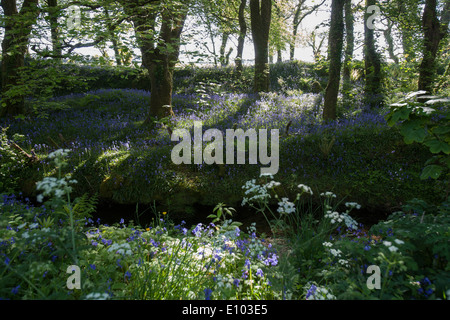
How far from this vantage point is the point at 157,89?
8.84 metres

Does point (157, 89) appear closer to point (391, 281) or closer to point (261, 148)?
point (261, 148)

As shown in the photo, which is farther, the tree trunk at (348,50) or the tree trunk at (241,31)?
the tree trunk at (241,31)

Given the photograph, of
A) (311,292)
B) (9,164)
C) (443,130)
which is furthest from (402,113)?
(9,164)

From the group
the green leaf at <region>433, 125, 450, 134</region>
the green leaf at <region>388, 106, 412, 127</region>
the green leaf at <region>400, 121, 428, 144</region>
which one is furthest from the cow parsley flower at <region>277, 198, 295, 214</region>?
the green leaf at <region>433, 125, 450, 134</region>

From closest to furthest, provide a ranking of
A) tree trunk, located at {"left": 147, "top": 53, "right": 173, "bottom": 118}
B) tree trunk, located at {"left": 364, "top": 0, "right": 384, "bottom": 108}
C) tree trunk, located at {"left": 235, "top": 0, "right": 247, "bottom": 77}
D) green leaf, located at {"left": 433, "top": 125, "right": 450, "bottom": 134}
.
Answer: green leaf, located at {"left": 433, "top": 125, "right": 450, "bottom": 134} < tree trunk, located at {"left": 147, "top": 53, "right": 173, "bottom": 118} < tree trunk, located at {"left": 364, "top": 0, "right": 384, "bottom": 108} < tree trunk, located at {"left": 235, "top": 0, "right": 247, "bottom": 77}

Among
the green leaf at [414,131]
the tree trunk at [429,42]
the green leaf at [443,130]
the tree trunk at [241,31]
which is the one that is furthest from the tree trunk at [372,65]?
the green leaf at [414,131]

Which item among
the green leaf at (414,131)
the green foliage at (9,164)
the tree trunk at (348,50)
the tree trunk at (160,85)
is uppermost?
the tree trunk at (348,50)

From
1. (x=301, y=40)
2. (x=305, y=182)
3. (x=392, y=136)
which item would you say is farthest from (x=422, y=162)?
(x=301, y=40)

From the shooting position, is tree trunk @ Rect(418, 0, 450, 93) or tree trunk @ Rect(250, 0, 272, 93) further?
tree trunk @ Rect(250, 0, 272, 93)

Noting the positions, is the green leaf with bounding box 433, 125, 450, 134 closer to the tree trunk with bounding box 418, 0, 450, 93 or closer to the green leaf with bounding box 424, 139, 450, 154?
the green leaf with bounding box 424, 139, 450, 154

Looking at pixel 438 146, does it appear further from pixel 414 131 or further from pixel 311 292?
pixel 311 292

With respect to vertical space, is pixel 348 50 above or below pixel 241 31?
below

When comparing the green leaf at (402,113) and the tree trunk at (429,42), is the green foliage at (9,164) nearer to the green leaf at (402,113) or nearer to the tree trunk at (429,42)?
the green leaf at (402,113)

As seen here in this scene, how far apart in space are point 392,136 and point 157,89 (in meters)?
6.84
